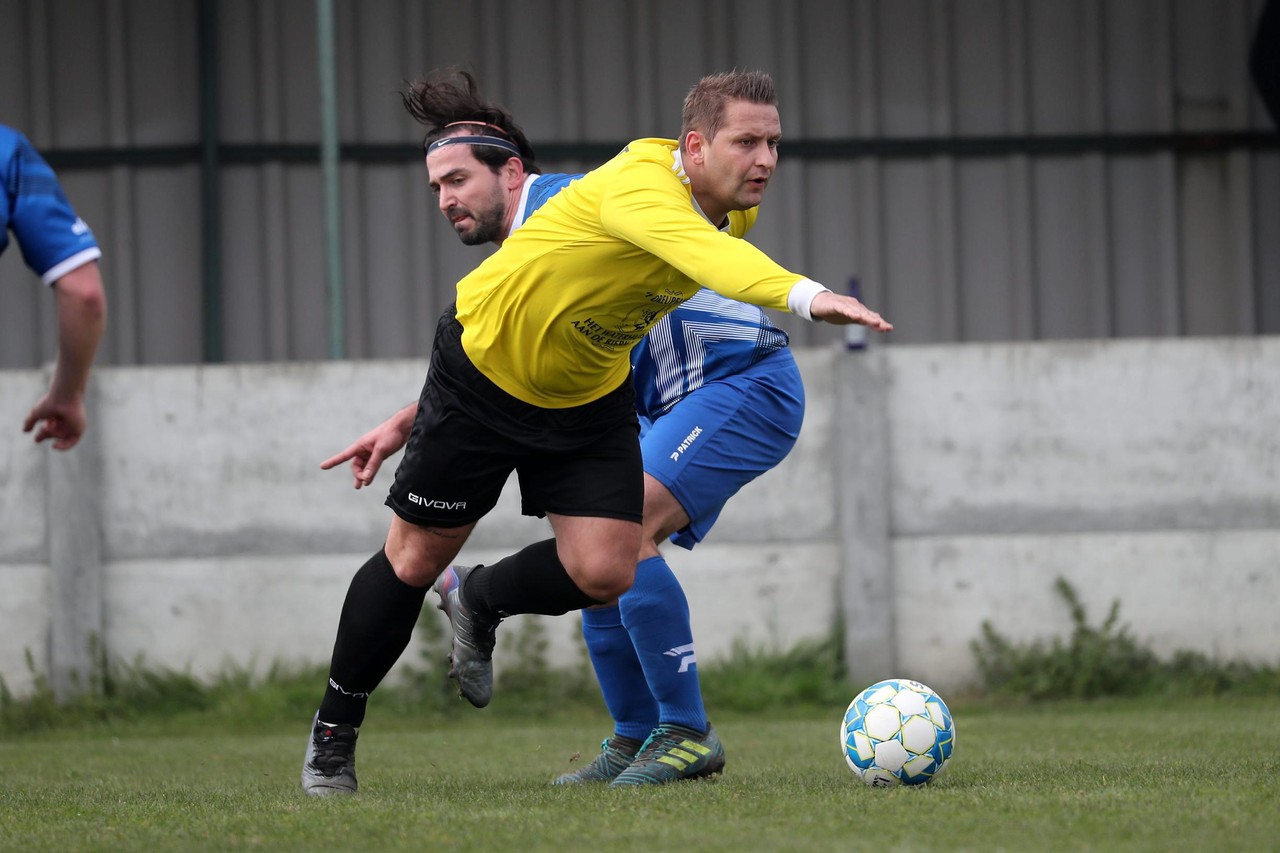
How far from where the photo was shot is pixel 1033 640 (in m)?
7.77

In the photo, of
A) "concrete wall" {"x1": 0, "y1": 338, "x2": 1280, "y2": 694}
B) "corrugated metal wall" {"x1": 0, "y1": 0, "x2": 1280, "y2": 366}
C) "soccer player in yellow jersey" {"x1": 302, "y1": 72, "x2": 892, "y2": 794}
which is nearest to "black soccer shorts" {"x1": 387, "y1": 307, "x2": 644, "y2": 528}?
"soccer player in yellow jersey" {"x1": 302, "y1": 72, "x2": 892, "y2": 794}

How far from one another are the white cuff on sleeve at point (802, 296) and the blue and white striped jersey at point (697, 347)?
1421mm

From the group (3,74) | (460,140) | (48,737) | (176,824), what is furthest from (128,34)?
(176,824)

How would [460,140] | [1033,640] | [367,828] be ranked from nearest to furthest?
[367,828] < [460,140] < [1033,640]

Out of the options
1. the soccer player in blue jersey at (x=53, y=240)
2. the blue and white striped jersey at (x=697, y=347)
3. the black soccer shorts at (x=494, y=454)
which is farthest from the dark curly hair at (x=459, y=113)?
the soccer player in blue jersey at (x=53, y=240)

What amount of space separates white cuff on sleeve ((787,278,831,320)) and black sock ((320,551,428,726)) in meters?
1.45

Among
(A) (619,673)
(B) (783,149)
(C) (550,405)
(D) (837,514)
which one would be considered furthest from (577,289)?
(B) (783,149)

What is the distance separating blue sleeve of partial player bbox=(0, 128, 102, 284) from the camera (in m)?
3.05

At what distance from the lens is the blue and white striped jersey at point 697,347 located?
4.59m

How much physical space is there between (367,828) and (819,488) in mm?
4940

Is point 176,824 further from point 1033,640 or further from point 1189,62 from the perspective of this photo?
point 1189,62

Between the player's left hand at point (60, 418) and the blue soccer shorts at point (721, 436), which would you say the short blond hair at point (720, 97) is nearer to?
the blue soccer shorts at point (721, 436)

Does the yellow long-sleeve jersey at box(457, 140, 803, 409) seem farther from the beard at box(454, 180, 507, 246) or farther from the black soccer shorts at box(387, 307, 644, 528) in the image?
the beard at box(454, 180, 507, 246)

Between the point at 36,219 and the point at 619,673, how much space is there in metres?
2.16
